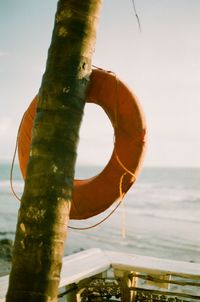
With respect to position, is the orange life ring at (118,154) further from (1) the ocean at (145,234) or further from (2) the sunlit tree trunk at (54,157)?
(1) the ocean at (145,234)

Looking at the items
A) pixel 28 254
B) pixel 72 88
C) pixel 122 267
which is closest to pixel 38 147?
pixel 72 88

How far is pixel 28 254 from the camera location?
130cm

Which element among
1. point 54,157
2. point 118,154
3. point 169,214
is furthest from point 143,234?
point 54,157

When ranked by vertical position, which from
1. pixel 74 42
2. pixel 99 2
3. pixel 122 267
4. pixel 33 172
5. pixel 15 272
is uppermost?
pixel 99 2

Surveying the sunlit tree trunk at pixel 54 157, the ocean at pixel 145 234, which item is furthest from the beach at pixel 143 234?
the sunlit tree trunk at pixel 54 157

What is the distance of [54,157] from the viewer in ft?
4.46

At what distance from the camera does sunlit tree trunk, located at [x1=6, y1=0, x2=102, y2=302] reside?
1.30m

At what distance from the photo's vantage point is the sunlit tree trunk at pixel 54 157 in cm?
130

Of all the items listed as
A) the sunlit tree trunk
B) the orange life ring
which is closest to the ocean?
the orange life ring

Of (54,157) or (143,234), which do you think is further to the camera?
(143,234)

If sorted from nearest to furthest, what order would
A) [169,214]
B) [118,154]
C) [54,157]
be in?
[54,157]
[118,154]
[169,214]

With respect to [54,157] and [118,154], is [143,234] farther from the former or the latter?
[54,157]

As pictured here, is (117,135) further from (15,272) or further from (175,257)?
(175,257)

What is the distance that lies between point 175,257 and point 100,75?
10.4 meters
